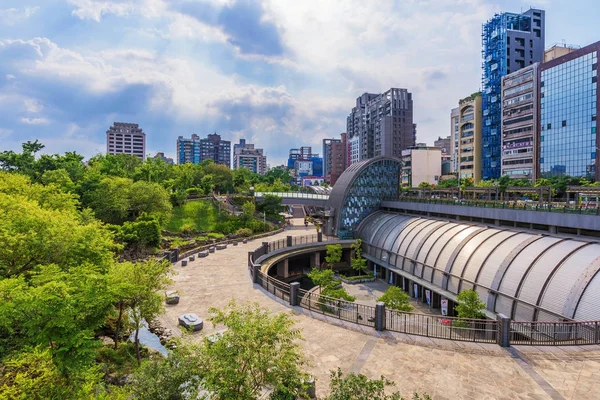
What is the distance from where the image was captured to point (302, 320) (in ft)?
63.8

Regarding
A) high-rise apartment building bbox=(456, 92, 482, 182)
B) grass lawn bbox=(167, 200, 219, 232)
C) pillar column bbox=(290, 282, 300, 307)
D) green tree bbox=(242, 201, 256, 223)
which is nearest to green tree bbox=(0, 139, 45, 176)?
grass lawn bbox=(167, 200, 219, 232)

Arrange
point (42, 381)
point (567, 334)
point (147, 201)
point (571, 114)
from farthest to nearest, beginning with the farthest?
point (571, 114) < point (147, 201) < point (567, 334) < point (42, 381)

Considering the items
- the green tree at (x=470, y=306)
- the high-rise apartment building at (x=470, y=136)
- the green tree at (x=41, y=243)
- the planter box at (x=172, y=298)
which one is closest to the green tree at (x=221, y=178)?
the planter box at (x=172, y=298)

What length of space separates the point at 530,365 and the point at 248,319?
1240 cm

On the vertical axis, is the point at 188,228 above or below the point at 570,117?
below

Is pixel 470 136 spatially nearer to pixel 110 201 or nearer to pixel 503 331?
pixel 110 201

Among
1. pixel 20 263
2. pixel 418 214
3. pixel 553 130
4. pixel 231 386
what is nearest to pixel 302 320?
pixel 231 386

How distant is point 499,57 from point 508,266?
9335 cm

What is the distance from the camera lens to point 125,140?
631 feet

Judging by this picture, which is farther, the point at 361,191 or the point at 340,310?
the point at 361,191

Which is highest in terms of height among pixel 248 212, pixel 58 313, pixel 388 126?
pixel 388 126

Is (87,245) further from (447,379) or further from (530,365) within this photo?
(530,365)

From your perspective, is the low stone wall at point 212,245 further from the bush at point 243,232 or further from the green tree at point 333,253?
the green tree at point 333,253

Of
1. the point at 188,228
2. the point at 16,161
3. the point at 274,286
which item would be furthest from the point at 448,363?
the point at 16,161
